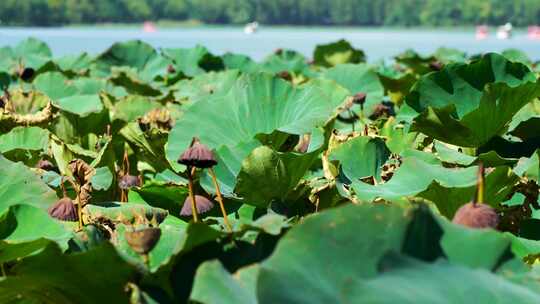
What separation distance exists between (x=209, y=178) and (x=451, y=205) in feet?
1.44

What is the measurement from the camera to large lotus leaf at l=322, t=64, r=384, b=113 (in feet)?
11.0

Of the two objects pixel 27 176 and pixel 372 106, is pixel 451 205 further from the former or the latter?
pixel 372 106

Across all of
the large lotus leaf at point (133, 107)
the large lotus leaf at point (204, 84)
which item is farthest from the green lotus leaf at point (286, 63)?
the large lotus leaf at point (133, 107)

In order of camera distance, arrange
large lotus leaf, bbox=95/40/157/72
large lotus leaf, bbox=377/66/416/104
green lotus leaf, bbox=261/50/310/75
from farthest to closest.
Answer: large lotus leaf, bbox=95/40/157/72 < green lotus leaf, bbox=261/50/310/75 < large lotus leaf, bbox=377/66/416/104

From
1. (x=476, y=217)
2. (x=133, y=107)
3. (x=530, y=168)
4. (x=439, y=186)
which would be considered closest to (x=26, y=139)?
(x=133, y=107)

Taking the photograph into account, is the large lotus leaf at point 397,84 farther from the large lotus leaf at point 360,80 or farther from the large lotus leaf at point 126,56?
the large lotus leaf at point 126,56

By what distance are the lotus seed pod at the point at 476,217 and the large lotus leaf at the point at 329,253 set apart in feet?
0.29

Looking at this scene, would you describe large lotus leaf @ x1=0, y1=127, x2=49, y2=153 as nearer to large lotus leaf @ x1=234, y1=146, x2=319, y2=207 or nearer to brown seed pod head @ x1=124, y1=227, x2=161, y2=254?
large lotus leaf @ x1=234, y1=146, x2=319, y2=207

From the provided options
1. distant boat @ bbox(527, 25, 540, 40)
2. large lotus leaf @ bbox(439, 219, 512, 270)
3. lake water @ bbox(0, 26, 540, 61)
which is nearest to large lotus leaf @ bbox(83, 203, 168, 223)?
large lotus leaf @ bbox(439, 219, 512, 270)

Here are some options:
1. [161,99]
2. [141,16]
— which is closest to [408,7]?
[141,16]

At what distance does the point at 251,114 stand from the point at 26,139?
0.60 meters

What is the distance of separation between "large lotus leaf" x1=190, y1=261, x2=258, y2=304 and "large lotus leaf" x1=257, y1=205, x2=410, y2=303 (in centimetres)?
5

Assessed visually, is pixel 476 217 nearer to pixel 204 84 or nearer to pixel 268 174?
pixel 268 174

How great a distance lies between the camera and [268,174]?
5.17 ft
